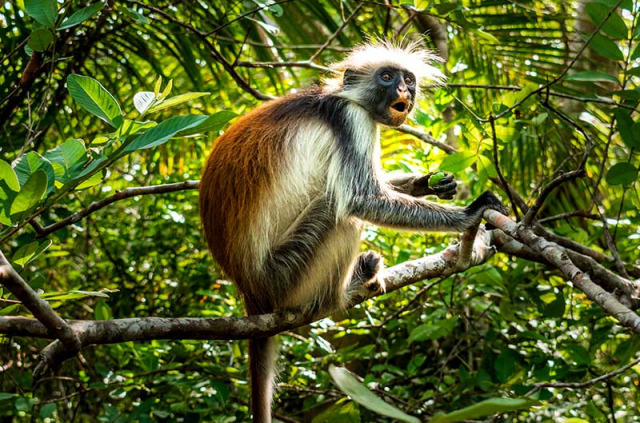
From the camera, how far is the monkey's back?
14.9ft

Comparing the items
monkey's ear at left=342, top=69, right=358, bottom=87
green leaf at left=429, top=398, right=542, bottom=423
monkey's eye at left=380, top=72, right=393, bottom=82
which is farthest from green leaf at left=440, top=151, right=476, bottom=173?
green leaf at left=429, top=398, right=542, bottom=423

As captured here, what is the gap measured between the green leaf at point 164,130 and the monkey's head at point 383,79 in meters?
3.14

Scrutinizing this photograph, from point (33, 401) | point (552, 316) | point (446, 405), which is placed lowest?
point (446, 405)

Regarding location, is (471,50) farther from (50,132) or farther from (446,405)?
(50,132)

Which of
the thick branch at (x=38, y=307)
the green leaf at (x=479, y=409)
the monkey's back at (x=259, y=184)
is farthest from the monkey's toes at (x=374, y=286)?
the green leaf at (x=479, y=409)

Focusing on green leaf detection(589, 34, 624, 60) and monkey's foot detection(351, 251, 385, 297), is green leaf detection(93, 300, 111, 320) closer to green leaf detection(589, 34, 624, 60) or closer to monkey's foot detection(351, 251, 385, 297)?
monkey's foot detection(351, 251, 385, 297)

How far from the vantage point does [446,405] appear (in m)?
5.47

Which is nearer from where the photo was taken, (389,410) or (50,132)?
(389,410)

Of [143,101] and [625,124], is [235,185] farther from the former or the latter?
[625,124]

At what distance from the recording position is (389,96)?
5309 mm

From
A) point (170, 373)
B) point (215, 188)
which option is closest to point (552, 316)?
point (215, 188)

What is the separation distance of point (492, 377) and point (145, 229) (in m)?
3.42

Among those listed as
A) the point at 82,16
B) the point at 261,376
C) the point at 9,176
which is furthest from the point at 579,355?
the point at 9,176

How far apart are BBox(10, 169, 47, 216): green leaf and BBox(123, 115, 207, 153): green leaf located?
0.26 m
